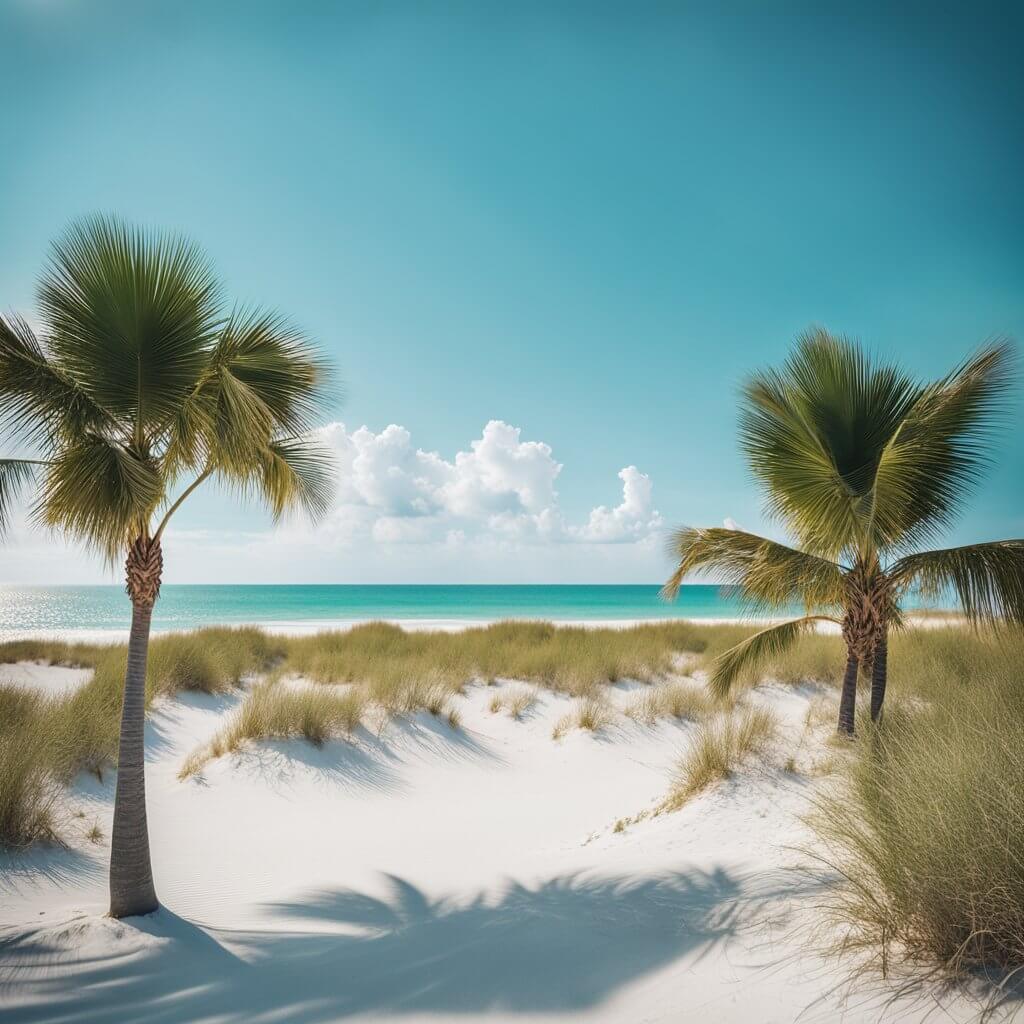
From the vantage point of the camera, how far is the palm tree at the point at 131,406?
156 inches

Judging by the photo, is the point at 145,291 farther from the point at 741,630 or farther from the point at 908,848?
the point at 741,630

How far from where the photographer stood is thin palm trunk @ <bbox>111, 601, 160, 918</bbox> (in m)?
4.34

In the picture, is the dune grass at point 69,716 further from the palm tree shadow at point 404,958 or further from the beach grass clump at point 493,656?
the beach grass clump at point 493,656

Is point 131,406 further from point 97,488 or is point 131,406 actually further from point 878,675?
point 878,675

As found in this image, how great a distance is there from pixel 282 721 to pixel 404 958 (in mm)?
5785

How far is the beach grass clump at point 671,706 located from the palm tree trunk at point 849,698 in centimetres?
425

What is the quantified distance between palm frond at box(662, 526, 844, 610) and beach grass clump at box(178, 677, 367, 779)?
5.80m

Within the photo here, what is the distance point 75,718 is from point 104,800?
1287 mm

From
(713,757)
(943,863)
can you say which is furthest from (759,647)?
(943,863)

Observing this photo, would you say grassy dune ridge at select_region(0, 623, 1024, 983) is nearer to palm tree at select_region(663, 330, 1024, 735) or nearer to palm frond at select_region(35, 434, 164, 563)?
palm tree at select_region(663, 330, 1024, 735)

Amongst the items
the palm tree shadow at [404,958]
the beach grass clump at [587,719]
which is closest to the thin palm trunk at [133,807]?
the palm tree shadow at [404,958]

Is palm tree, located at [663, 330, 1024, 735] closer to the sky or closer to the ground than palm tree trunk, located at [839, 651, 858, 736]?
closer to the sky

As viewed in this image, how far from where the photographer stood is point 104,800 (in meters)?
6.84

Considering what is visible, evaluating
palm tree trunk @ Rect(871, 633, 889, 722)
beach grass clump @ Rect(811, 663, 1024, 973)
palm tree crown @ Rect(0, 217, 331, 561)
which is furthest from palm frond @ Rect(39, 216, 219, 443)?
palm tree trunk @ Rect(871, 633, 889, 722)
